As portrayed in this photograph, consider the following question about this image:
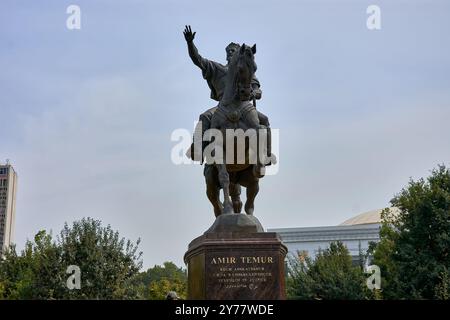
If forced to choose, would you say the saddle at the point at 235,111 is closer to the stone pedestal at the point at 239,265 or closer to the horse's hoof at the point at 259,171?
the horse's hoof at the point at 259,171

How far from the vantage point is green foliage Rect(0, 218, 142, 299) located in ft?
113

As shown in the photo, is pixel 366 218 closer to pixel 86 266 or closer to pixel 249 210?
pixel 86 266

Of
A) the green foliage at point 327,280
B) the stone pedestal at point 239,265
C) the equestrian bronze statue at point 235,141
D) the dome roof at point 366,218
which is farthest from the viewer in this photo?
the dome roof at point 366,218

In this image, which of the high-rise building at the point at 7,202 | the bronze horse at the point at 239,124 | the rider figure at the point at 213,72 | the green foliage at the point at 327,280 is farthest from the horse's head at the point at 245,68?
the high-rise building at the point at 7,202

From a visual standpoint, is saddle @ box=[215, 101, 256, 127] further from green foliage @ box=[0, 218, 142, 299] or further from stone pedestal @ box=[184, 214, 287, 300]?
green foliage @ box=[0, 218, 142, 299]

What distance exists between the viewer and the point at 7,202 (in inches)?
4663

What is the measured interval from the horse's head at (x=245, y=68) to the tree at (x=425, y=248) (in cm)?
2074

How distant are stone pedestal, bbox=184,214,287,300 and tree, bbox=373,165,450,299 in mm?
20995

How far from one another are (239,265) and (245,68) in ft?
14.7

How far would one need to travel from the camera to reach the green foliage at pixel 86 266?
3431 cm

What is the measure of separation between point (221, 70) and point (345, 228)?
73881 millimetres

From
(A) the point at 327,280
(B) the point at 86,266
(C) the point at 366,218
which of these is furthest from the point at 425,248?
(C) the point at 366,218
